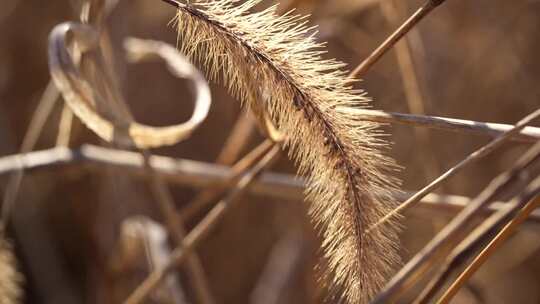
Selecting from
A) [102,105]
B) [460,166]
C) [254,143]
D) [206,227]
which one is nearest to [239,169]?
[206,227]

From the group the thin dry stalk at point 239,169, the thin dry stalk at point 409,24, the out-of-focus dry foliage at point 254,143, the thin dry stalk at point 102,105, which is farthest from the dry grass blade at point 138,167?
the thin dry stalk at point 409,24

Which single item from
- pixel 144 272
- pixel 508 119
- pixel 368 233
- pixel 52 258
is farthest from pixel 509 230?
pixel 52 258

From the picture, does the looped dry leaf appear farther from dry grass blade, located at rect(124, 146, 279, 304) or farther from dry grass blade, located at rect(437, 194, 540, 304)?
dry grass blade, located at rect(437, 194, 540, 304)

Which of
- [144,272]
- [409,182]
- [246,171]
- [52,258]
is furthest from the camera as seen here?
[52,258]

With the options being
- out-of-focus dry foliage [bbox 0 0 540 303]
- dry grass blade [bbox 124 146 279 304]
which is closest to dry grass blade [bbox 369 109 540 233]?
dry grass blade [bbox 124 146 279 304]

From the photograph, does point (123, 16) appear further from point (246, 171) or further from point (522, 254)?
point (522, 254)

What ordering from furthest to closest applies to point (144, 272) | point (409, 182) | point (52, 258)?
point (52, 258), point (409, 182), point (144, 272)

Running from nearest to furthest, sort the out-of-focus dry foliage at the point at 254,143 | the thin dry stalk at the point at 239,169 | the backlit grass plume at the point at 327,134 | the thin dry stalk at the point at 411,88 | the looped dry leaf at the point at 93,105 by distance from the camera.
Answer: the backlit grass plume at the point at 327,134 < the looped dry leaf at the point at 93,105 < the thin dry stalk at the point at 239,169 < the thin dry stalk at the point at 411,88 < the out-of-focus dry foliage at the point at 254,143

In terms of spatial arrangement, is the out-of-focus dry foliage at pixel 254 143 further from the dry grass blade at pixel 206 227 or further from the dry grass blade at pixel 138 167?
the dry grass blade at pixel 206 227

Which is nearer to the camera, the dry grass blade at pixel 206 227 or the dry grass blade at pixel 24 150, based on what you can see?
the dry grass blade at pixel 206 227
